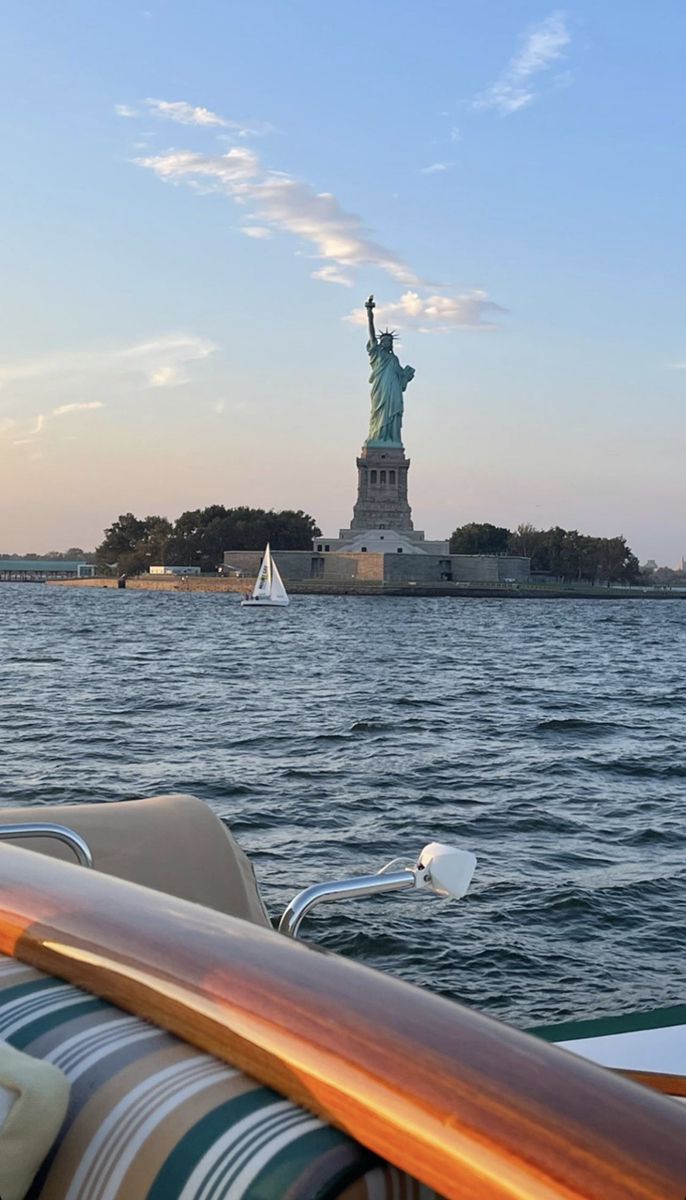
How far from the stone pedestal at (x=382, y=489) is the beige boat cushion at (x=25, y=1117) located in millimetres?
77350

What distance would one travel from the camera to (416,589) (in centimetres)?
7425

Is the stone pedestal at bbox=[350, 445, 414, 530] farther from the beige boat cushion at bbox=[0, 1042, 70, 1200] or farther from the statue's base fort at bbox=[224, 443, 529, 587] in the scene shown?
the beige boat cushion at bbox=[0, 1042, 70, 1200]

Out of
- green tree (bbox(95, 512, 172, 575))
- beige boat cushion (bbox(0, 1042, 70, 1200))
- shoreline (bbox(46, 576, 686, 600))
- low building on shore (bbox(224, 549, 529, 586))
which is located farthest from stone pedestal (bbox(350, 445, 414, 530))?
beige boat cushion (bbox(0, 1042, 70, 1200))

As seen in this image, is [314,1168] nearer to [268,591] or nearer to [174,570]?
[268,591]

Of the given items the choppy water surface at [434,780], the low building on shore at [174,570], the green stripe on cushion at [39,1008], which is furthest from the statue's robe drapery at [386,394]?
the green stripe on cushion at [39,1008]

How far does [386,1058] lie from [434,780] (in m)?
10.2

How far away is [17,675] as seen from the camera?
22109 mm

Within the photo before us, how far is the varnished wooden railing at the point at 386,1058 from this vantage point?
78 centimetres

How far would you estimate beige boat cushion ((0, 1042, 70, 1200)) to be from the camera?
89cm

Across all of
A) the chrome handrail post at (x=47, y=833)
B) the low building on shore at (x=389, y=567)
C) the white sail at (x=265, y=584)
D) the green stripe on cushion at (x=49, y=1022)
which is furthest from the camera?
the low building on shore at (x=389, y=567)

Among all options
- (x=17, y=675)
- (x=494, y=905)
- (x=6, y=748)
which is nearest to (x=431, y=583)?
(x=17, y=675)

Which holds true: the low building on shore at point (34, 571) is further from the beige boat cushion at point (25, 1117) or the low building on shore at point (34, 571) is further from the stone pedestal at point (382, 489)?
the beige boat cushion at point (25, 1117)

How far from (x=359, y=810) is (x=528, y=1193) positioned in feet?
28.7

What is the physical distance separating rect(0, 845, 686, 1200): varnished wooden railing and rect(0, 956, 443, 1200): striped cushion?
0.06 feet
